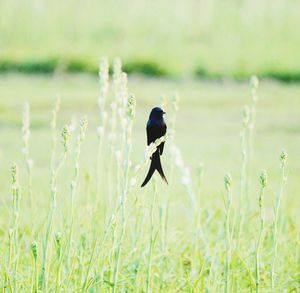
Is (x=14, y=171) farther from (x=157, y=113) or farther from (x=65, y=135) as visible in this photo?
(x=157, y=113)

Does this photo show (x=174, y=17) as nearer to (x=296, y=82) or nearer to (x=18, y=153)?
(x=296, y=82)

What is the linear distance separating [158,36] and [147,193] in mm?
6022

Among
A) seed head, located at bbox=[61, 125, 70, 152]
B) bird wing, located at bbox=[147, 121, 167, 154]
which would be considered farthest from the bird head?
seed head, located at bbox=[61, 125, 70, 152]

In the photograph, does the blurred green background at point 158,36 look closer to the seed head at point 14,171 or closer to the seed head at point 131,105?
the seed head at point 14,171

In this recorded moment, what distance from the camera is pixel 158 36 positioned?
8.84 m

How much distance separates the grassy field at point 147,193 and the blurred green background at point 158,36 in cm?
24

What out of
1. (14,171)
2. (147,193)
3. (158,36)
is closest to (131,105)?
(14,171)

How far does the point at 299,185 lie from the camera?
4.41 m

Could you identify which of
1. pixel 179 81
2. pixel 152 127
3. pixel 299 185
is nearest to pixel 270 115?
pixel 179 81

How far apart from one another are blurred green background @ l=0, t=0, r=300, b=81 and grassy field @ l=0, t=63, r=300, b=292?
24 centimetres

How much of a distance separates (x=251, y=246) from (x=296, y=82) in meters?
5.51

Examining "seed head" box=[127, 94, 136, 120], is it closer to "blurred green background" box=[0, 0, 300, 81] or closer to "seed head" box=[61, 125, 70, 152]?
"seed head" box=[61, 125, 70, 152]

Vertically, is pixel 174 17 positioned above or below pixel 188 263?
above

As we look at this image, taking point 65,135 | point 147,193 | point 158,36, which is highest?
point 158,36
